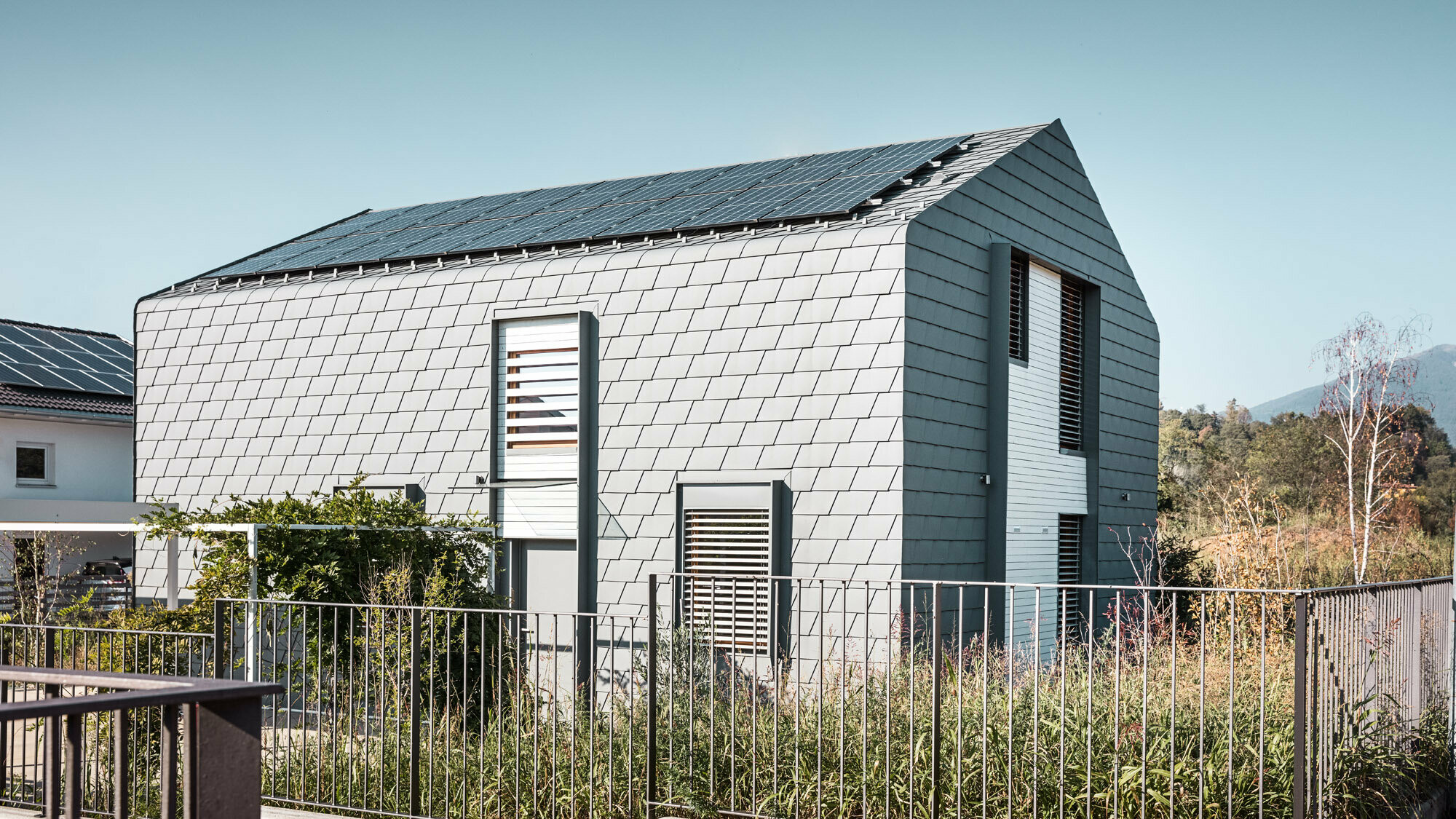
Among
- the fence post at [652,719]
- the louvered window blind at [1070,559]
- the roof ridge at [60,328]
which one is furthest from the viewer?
the roof ridge at [60,328]

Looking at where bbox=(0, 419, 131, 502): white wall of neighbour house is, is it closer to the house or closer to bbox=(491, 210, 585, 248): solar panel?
the house

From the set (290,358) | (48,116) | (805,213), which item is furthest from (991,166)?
(48,116)

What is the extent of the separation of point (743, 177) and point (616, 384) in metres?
4.33

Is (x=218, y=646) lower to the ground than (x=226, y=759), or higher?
lower

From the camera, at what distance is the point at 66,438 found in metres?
Result: 24.3

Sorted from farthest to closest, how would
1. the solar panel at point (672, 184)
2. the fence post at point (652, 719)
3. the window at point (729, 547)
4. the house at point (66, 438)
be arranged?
the house at point (66, 438), the solar panel at point (672, 184), the window at point (729, 547), the fence post at point (652, 719)

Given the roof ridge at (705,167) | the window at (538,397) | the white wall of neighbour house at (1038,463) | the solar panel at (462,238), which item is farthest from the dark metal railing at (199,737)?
the roof ridge at (705,167)

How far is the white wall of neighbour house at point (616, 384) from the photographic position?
40.1ft

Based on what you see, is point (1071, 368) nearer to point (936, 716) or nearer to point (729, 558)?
point (729, 558)

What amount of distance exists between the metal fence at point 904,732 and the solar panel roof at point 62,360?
621 inches

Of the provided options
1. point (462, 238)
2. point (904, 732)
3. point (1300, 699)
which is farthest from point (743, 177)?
point (1300, 699)

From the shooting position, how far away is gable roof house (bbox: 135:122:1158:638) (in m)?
12.4

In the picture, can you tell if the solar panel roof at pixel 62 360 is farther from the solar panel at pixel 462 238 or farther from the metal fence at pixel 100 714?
the metal fence at pixel 100 714

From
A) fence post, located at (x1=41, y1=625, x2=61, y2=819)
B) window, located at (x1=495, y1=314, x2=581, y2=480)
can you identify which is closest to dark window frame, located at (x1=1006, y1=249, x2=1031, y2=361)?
window, located at (x1=495, y1=314, x2=581, y2=480)
